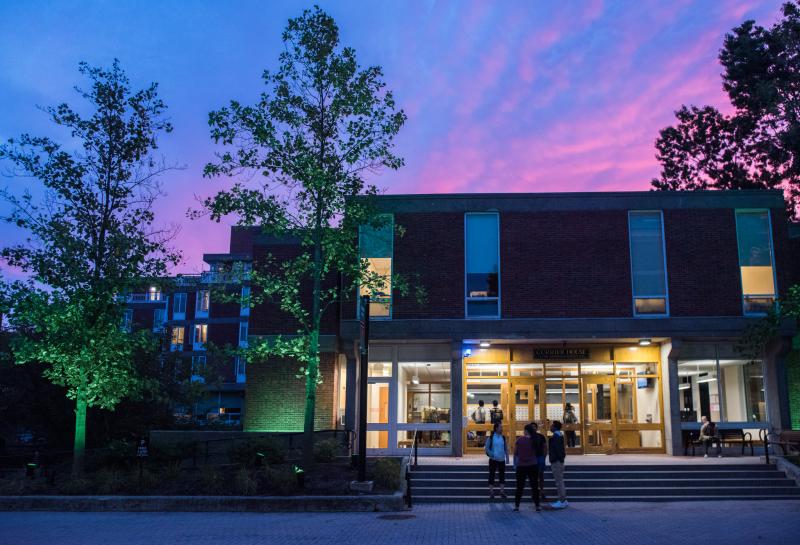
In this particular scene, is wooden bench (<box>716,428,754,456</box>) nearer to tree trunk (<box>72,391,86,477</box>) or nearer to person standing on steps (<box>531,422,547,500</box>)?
person standing on steps (<box>531,422,547,500</box>)

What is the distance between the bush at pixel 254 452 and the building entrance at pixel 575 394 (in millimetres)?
6506

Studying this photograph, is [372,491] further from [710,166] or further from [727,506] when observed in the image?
[710,166]

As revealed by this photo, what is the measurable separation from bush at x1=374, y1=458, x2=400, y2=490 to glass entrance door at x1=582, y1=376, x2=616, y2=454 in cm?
797

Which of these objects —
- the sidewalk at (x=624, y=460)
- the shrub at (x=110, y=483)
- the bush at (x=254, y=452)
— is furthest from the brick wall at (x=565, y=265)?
the shrub at (x=110, y=483)

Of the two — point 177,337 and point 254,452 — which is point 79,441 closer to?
point 254,452

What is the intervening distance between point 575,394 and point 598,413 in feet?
2.94

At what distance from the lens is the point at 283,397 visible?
2280cm

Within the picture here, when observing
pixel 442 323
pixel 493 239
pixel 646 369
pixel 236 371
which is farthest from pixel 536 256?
pixel 236 371

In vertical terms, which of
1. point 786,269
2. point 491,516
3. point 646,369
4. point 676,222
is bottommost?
point 491,516

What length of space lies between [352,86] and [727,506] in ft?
42.9

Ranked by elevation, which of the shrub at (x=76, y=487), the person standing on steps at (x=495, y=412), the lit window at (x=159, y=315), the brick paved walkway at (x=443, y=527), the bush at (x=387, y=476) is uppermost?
the lit window at (x=159, y=315)

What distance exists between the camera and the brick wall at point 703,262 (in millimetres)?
22031

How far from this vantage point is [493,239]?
22938mm

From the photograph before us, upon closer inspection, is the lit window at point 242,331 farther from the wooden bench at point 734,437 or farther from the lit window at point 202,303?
the wooden bench at point 734,437
